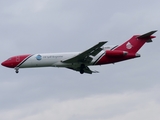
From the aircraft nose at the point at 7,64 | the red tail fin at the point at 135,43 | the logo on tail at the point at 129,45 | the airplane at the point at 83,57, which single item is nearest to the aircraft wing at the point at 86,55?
the airplane at the point at 83,57

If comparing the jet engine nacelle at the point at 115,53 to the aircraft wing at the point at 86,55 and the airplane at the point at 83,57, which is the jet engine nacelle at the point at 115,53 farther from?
Answer: the aircraft wing at the point at 86,55

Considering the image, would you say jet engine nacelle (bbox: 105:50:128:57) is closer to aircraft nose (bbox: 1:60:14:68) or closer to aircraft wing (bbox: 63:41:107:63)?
aircraft wing (bbox: 63:41:107:63)

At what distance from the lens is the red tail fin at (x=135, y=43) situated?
205ft

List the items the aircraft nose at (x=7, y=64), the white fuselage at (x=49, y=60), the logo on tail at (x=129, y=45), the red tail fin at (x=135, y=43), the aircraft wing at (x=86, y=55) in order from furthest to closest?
the aircraft nose at (x=7, y=64)
the logo on tail at (x=129, y=45)
the red tail fin at (x=135, y=43)
the white fuselage at (x=49, y=60)
the aircraft wing at (x=86, y=55)

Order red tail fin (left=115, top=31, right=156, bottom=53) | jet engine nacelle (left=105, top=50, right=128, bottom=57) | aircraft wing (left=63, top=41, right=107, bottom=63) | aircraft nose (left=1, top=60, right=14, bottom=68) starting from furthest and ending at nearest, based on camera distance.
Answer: aircraft nose (left=1, top=60, right=14, bottom=68) → red tail fin (left=115, top=31, right=156, bottom=53) → jet engine nacelle (left=105, top=50, right=128, bottom=57) → aircraft wing (left=63, top=41, right=107, bottom=63)

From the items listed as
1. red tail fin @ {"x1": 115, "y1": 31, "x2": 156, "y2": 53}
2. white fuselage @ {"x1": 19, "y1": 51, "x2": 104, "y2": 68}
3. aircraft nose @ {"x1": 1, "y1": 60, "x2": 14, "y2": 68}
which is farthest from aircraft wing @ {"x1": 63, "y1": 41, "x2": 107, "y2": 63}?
aircraft nose @ {"x1": 1, "y1": 60, "x2": 14, "y2": 68}

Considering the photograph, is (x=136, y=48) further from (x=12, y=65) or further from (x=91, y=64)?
(x=12, y=65)

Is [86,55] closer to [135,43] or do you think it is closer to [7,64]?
[135,43]

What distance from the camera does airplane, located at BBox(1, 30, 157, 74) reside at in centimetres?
6091

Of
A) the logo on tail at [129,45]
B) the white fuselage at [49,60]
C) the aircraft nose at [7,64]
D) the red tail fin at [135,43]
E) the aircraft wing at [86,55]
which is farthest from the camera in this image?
the aircraft nose at [7,64]

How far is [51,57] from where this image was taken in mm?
61594

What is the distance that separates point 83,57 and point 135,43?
7.18 metres

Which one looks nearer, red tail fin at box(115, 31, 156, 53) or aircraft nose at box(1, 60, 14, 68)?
red tail fin at box(115, 31, 156, 53)

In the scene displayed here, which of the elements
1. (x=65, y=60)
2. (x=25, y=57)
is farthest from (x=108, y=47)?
(x=25, y=57)
